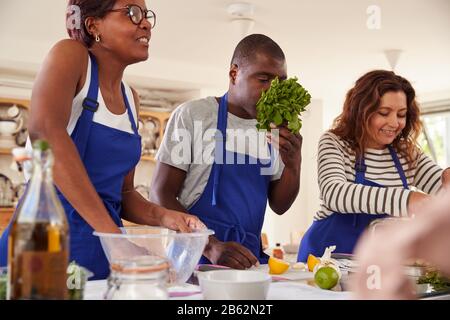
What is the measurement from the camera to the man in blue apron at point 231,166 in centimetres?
183

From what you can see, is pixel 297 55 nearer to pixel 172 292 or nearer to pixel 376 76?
pixel 376 76

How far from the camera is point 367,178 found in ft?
6.23

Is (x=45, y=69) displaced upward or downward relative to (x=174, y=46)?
downward

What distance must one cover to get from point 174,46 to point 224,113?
372cm

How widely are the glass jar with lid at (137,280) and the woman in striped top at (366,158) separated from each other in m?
1.12

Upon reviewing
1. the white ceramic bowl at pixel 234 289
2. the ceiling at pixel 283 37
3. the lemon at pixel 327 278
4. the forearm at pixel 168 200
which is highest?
the ceiling at pixel 283 37

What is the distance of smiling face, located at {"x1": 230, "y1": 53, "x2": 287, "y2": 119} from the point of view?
6.35 feet

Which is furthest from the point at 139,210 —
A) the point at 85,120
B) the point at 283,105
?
the point at 283,105

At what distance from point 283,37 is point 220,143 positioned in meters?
3.53

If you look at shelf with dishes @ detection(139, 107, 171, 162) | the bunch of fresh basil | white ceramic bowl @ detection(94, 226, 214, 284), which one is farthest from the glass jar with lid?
shelf with dishes @ detection(139, 107, 171, 162)

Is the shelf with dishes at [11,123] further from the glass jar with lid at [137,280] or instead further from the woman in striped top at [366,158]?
the glass jar with lid at [137,280]

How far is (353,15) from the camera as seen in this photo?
4438 millimetres

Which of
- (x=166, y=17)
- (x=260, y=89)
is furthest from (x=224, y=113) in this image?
(x=166, y=17)

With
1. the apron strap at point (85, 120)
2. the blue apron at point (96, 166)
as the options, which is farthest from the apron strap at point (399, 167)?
the apron strap at point (85, 120)
